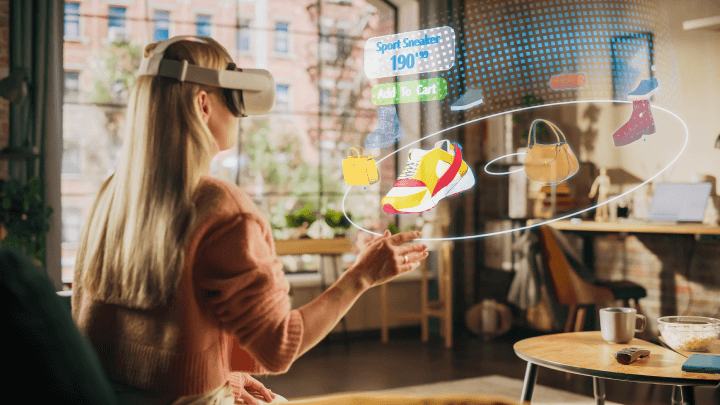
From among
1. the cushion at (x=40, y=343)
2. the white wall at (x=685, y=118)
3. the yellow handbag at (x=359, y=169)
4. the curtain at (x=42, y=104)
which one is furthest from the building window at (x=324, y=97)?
the cushion at (x=40, y=343)

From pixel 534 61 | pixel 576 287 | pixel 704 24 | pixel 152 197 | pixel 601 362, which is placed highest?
pixel 704 24

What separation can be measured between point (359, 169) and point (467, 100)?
0.96 feet

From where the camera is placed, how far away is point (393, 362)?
3.86 meters

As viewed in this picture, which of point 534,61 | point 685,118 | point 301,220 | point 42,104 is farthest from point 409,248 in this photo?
point 42,104

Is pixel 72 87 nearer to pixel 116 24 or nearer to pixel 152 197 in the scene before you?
pixel 116 24

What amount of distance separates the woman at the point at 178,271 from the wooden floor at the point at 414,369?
8.02 ft

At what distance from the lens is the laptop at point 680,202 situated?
11.2 ft

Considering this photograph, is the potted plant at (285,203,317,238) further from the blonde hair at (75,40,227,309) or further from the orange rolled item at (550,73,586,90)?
the blonde hair at (75,40,227,309)

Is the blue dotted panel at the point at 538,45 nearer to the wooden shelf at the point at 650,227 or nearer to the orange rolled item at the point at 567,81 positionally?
the orange rolled item at the point at 567,81

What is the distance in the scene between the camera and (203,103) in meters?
0.89

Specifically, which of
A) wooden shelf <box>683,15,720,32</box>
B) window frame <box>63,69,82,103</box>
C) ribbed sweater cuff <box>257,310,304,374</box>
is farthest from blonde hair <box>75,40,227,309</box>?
window frame <box>63,69,82,103</box>

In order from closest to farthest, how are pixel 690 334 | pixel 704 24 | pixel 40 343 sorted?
pixel 40 343 → pixel 690 334 → pixel 704 24

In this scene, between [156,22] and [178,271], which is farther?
[156,22]

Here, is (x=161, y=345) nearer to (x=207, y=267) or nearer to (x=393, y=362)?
(x=207, y=267)
